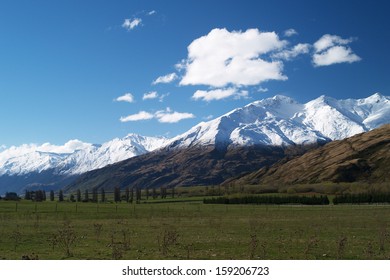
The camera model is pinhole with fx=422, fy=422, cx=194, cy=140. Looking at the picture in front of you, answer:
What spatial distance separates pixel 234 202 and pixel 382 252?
487 feet

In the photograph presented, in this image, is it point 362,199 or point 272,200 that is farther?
point 272,200

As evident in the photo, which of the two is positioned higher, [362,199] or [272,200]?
[272,200]

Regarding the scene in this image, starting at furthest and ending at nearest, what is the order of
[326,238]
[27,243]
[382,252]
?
[326,238] → [27,243] → [382,252]

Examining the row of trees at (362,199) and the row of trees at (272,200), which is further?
the row of trees at (272,200)

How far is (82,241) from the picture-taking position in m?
40.9

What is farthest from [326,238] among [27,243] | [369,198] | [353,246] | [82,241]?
[369,198]

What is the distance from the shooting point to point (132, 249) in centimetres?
3494

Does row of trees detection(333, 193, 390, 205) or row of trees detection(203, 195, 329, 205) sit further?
row of trees detection(203, 195, 329, 205)

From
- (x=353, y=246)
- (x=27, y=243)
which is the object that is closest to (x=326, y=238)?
(x=353, y=246)

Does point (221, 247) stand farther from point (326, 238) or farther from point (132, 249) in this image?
point (326, 238)

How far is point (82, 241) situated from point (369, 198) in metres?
150
